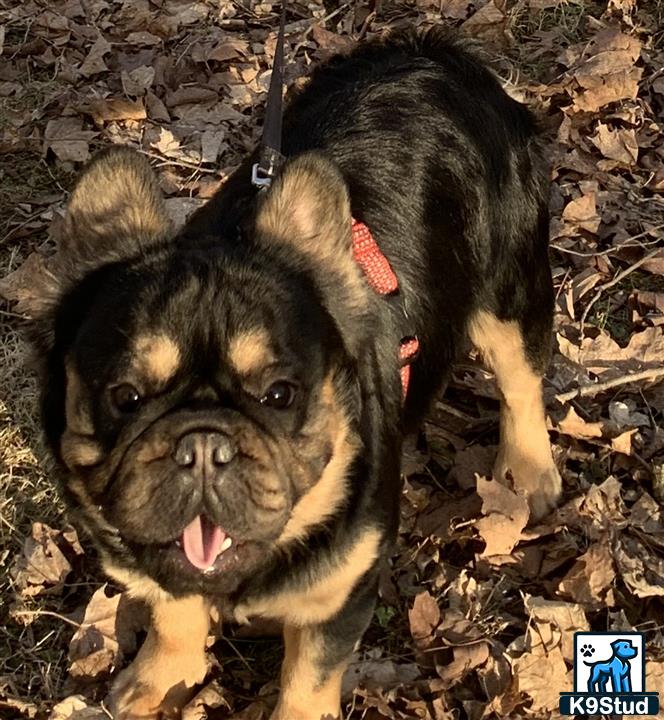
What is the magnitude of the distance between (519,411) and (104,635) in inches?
80.2

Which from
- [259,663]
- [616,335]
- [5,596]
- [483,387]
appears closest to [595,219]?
[616,335]

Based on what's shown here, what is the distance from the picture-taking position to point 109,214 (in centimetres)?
339

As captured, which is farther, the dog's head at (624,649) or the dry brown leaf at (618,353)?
the dry brown leaf at (618,353)

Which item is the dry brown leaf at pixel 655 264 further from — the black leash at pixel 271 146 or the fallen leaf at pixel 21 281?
the fallen leaf at pixel 21 281

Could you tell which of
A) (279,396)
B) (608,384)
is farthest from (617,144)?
(279,396)

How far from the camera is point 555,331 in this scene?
5203 millimetres

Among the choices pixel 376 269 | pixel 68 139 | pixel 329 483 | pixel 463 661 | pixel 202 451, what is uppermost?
pixel 202 451

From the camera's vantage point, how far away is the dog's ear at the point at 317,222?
10.6ft

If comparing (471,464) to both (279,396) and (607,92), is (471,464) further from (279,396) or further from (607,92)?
(607,92)

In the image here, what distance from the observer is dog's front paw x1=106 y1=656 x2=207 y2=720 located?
3713 millimetres

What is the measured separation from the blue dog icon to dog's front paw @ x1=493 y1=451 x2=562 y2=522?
0.82 m

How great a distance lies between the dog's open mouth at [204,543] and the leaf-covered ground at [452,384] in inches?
38.9

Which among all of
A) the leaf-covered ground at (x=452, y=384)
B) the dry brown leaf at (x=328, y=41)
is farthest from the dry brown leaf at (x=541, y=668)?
the dry brown leaf at (x=328, y=41)

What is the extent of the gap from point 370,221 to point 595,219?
95.8 inches
